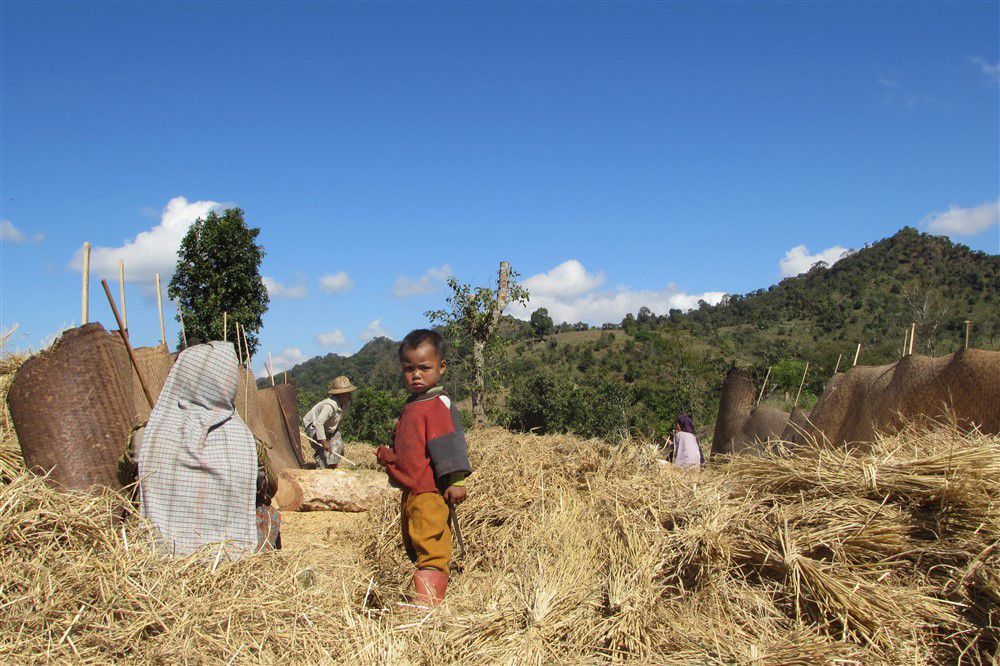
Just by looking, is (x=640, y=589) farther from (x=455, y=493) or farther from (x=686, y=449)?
(x=686, y=449)

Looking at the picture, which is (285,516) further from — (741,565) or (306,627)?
(741,565)

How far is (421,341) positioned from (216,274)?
1405cm

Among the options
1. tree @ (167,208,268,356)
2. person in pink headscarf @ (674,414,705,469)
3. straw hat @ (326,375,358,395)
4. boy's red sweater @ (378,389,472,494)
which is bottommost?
person in pink headscarf @ (674,414,705,469)

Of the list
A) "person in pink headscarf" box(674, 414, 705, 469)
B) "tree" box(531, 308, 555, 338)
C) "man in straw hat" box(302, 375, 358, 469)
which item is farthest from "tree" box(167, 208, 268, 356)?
"tree" box(531, 308, 555, 338)

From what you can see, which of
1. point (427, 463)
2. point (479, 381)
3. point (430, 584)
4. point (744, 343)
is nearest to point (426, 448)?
point (427, 463)

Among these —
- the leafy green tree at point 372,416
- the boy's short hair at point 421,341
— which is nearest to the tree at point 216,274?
the leafy green tree at point 372,416

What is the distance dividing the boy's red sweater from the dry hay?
18.0 inches

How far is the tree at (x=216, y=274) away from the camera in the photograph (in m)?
15.3

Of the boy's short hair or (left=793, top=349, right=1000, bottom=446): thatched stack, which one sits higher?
the boy's short hair

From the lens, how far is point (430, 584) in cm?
269

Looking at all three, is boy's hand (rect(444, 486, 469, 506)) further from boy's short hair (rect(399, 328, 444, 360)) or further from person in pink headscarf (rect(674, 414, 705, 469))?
person in pink headscarf (rect(674, 414, 705, 469))

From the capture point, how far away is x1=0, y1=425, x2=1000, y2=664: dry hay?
203 cm

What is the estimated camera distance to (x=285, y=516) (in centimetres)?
544

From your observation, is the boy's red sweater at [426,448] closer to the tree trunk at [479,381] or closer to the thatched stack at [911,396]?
the thatched stack at [911,396]
